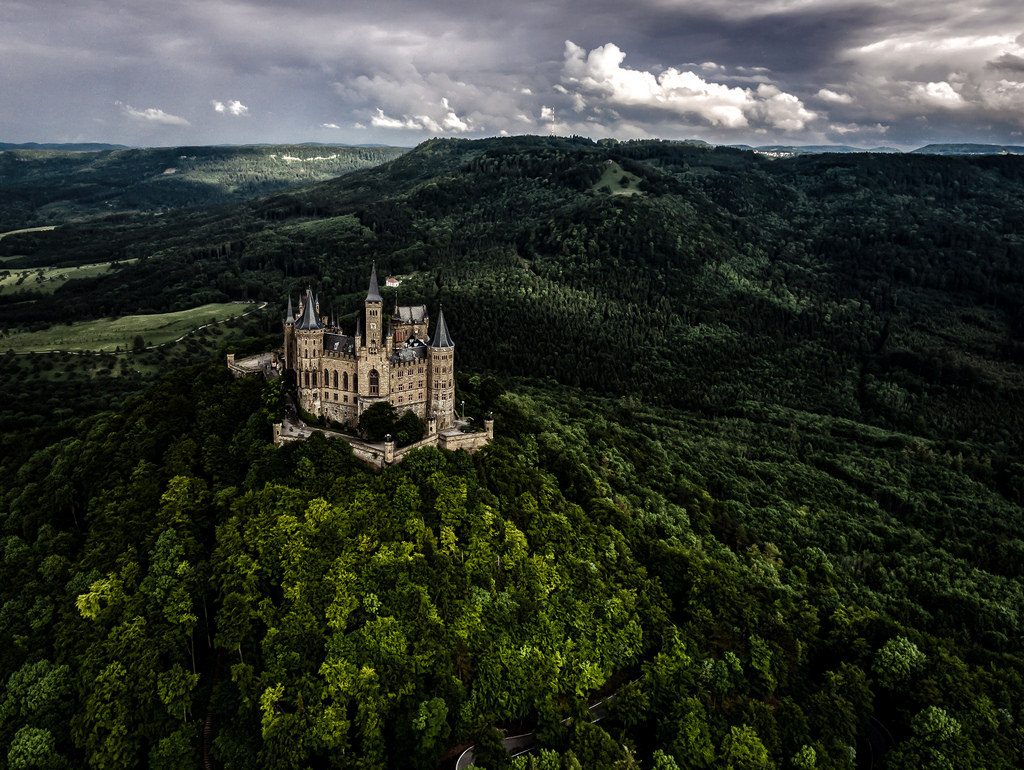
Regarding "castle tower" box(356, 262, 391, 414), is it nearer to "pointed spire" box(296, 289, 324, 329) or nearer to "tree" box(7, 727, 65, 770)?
"pointed spire" box(296, 289, 324, 329)

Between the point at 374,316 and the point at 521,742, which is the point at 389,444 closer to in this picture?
the point at 374,316

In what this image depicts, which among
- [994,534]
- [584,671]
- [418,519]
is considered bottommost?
[994,534]

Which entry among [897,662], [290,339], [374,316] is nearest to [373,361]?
[374,316]

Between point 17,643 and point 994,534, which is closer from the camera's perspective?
point 17,643

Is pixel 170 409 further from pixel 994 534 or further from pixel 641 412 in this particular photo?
pixel 994 534

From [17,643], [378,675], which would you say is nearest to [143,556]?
[17,643]

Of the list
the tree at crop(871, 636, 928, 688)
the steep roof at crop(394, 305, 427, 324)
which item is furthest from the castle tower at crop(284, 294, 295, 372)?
the tree at crop(871, 636, 928, 688)

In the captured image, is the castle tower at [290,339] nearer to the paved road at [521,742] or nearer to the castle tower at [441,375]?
the castle tower at [441,375]
